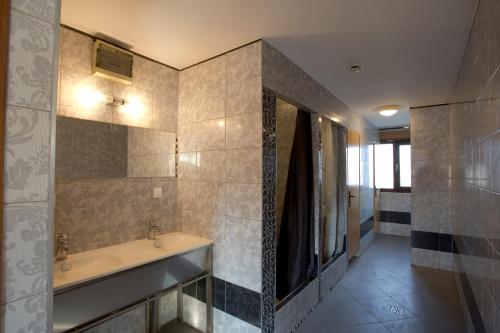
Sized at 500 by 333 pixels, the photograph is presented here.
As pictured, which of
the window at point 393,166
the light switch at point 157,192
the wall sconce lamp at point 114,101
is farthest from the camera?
the window at point 393,166

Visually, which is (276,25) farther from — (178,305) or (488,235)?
(178,305)

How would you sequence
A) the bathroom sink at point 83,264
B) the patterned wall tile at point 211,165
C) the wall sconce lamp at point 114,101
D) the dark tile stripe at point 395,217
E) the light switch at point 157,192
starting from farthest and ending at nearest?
the dark tile stripe at point 395,217 < the light switch at point 157,192 < the patterned wall tile at point 211,165 < the wall sconce lamp at point 114,101 < the bathroom sink at point 83,264

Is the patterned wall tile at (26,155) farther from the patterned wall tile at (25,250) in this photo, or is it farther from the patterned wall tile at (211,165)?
the patterned wall tile at (211,165)

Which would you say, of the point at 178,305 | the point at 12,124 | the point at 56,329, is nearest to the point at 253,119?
the point at 12,124

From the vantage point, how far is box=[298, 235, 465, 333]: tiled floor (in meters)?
2.15

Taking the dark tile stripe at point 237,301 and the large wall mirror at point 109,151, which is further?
the dark tile stripe at point 237,301

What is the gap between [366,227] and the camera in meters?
4.41

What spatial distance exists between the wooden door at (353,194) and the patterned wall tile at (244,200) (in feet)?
7.10

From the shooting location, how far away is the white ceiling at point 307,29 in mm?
1406

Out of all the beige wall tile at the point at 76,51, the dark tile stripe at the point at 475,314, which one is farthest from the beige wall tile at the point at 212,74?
the dark tile stripe at the point at 475,314

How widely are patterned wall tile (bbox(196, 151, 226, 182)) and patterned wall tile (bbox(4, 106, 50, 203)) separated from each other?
1352 mm

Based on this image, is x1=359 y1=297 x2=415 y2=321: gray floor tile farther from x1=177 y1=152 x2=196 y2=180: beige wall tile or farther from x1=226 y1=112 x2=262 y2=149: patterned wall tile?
x1=177 y1=152 x2=196 y2=180: beige wall tile

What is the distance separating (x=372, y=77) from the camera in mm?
2412

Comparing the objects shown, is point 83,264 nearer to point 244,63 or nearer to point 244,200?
point 244,200
